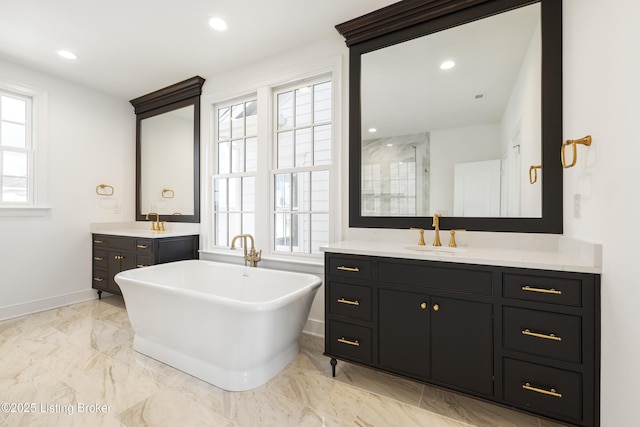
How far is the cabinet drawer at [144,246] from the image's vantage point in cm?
315

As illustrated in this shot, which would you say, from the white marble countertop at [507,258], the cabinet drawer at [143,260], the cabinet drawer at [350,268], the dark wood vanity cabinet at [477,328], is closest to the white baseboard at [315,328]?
the dark wood vanity cabinet at [477,328]

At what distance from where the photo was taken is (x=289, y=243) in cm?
298

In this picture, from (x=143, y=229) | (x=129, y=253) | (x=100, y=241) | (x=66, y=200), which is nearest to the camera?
(x=129, y=253)

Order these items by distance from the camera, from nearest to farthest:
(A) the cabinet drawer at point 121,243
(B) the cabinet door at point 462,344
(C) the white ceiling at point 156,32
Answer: (B) the cabinet door at point 462,344 → (C) the white ceiling at point 156,32 → (A) the cabinet drawer at point 121,243

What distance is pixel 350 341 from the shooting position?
76.4 inches

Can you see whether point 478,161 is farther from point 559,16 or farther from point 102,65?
point 102,65

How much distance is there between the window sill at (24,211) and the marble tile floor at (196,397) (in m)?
1.46

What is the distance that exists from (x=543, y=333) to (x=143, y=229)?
4462 millimetres

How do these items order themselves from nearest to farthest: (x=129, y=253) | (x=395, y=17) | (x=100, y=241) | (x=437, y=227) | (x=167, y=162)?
(x=437, y=227)
(x=395, y=17)
(x=129, y=253)
(x=100, y=241)
(x=167, y=162)

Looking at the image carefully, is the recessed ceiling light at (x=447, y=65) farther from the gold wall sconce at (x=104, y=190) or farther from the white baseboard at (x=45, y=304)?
the white baseboard at (x=45, y=304)

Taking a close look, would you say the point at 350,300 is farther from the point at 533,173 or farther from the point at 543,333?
the point at 533,173

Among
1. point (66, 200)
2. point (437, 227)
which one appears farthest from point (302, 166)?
point (66, 200)

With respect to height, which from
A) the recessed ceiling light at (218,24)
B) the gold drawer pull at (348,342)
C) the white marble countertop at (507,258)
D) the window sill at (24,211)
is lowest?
the gold drawer pull at (348,342)

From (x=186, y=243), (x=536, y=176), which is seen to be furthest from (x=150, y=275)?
(x=536, y=176)
